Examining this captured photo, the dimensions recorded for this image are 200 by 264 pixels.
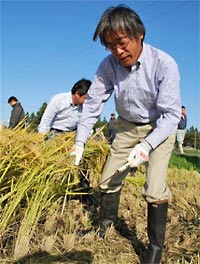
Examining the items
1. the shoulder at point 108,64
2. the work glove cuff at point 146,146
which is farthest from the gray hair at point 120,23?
the work glove cuff at point 146,146

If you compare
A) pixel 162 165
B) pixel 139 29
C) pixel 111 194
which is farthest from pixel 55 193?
pixel 139 29

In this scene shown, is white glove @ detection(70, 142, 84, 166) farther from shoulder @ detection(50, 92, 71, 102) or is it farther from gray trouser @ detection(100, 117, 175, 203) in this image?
shoulder @ detection(50, 92, 71, 102)

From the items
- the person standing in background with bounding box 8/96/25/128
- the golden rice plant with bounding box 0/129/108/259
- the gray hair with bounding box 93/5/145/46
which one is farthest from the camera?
the person standing in background with bounding box 8/96/25/128

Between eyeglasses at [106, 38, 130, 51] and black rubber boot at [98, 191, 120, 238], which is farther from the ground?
eyeglasses at [106, 38, 130, 51]

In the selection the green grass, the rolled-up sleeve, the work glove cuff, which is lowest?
the green grass

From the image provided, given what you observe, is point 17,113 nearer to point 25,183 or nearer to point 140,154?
point 25,183

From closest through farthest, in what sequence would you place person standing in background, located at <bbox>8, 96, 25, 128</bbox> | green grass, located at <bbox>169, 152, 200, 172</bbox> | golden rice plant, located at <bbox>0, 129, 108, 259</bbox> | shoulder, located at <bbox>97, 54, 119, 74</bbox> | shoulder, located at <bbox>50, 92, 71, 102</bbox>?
golden rice plant, located at <bbox>0, 129, 108, 259</bbox> < shoulder, located at <bbox>97, 54, 119, 74</bbox> < shoulder, located at <bbox>50, 92, 71, 102</bbox> < person standing in background, located at <bbox>8, 96, 25, 128</bbox> < green grass, located at <bbox>169, 152, 200, 172</bbox>

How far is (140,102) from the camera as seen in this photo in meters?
2.46

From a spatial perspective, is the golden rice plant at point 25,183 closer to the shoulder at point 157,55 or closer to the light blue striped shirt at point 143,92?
the light blue striped shirt at point 143,92

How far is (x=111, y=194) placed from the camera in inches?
113

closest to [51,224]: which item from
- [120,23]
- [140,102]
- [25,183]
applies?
[25,183]

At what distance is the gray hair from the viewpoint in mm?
2178

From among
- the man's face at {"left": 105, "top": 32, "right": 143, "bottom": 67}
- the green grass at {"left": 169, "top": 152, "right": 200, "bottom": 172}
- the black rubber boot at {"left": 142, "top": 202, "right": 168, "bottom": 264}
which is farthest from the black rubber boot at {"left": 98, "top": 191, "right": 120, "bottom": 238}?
the green grass at {"left": 169, "top": 152, "right": 200, "bottom": 172}

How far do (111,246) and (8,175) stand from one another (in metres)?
0.85
